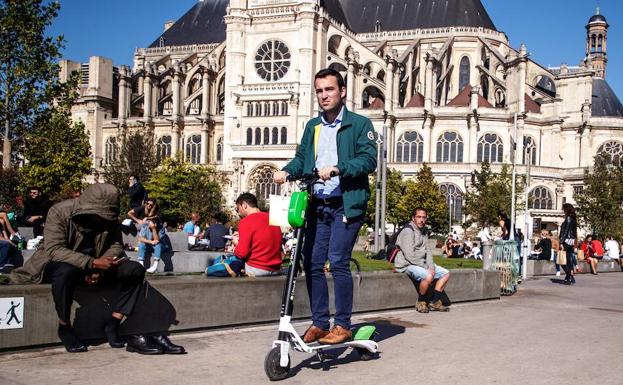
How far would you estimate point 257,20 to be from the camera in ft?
198

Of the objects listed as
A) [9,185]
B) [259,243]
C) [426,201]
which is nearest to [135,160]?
[9,185]

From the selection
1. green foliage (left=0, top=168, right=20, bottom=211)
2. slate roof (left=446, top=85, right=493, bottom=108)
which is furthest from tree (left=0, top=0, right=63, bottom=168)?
slate roof (left=446, top=85, right=493, bottom=108)

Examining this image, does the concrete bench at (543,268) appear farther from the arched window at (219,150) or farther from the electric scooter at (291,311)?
the arched window at (219,150)

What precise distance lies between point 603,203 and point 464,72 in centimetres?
2591

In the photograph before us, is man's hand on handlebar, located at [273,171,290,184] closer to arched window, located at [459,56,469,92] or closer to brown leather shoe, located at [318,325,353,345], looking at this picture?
brown leather shoe, located at [318,325,353,345]

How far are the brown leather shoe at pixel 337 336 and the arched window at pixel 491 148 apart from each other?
51985 millimetres

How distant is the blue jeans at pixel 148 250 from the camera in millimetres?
12742

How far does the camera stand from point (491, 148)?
55.6 m

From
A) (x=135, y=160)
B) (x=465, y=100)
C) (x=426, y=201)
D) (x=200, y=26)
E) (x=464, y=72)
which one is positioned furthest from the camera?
(x=200, y=26)

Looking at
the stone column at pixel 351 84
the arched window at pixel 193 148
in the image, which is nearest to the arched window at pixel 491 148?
the stone column at pixel 351 84

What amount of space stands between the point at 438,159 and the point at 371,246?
21919mm

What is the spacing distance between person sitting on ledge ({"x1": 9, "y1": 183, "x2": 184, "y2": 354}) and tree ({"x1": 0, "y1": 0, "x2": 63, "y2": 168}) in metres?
19.7

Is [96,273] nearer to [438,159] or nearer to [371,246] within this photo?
[371,246]

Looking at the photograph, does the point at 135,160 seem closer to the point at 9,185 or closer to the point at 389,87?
the point at 9,185
